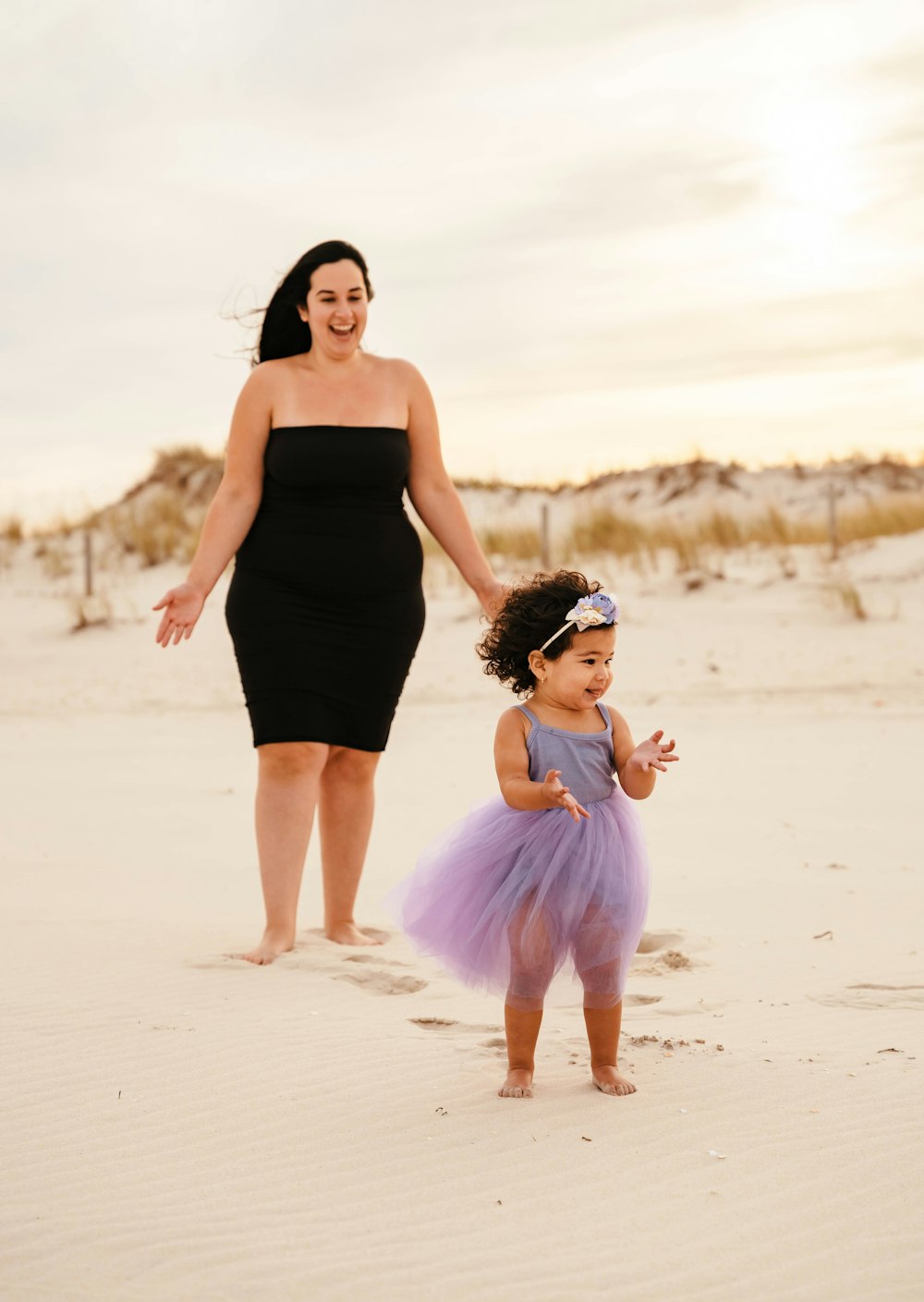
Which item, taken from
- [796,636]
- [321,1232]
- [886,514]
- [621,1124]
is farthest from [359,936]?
[886,514]

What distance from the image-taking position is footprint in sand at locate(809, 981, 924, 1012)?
436 cm

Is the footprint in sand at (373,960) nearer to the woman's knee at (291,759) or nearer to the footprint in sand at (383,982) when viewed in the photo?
the footprint in sand at (383,982)

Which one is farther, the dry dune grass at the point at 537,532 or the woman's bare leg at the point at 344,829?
the dry dune grass at the point at 537,532

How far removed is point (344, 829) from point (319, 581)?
0.91m

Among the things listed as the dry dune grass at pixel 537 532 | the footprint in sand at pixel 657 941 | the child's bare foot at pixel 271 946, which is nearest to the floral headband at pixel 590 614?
the child's bare foot at pixel 271 946

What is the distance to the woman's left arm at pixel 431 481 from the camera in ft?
16.3

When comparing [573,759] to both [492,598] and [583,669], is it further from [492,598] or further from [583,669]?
[492,598]

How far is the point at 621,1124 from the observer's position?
11.0ft

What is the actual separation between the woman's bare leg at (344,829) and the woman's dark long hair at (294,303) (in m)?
1.38

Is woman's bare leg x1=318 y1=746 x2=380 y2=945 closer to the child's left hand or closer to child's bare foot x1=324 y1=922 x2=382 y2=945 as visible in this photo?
child's bare foot x1=324 y1=922 x2=382 y2=945

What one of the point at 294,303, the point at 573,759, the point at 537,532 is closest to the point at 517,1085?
the point at 573,759

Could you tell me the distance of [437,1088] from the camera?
361 centimetres

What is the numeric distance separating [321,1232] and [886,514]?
21.3 m

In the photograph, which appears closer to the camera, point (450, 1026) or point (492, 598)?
point (450, 1026)
